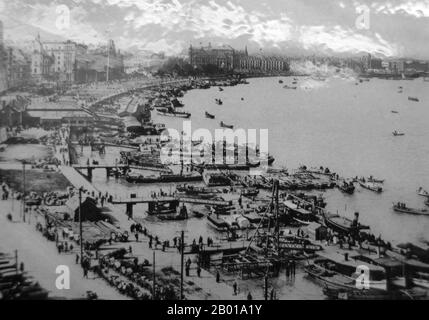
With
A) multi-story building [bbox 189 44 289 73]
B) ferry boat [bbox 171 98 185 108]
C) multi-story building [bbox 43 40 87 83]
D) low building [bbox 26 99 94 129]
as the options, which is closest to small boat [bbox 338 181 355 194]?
multi-story building [bbox 189 44 289 73]

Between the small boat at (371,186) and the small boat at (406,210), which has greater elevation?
the small boat at (371,186)

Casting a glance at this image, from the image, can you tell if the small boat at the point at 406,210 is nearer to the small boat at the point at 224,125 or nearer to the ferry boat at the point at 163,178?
the ferry boat at the point at 163,178

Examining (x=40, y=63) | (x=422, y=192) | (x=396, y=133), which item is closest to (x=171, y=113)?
(x=40, y=63)

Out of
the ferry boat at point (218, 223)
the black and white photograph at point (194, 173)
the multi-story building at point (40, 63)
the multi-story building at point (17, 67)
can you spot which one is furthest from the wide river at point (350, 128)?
the multi-story building at point (17, 67)

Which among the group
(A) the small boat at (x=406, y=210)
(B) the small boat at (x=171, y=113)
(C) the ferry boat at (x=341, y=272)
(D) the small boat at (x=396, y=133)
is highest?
(B) the small boat at (x=171, y=113)

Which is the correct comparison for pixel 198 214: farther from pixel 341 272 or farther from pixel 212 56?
pixel 212 56

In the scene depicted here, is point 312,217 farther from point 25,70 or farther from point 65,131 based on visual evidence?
point 25,70

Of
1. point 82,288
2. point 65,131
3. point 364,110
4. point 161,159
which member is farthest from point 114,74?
point 364,110
